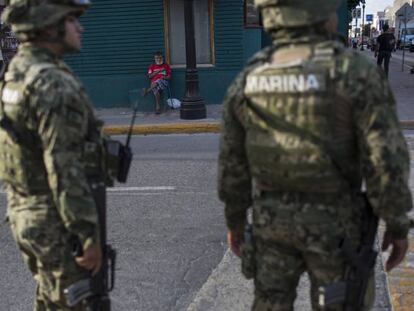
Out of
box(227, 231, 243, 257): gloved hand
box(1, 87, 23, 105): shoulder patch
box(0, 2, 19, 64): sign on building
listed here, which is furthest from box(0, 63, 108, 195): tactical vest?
box(0, 2, 19, 64): sign on building

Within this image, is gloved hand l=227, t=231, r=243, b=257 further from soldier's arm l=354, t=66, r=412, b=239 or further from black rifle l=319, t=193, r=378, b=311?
soldier's arm l=354, t=66, r=412, b=239

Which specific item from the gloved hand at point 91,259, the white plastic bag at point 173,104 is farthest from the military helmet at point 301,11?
the white plastic bag at point 173,104

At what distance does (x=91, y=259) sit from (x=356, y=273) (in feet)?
3.59

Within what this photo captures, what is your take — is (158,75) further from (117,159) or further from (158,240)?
(117,159)

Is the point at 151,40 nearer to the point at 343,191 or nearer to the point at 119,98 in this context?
the point at 119,98

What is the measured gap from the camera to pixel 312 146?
2.04m

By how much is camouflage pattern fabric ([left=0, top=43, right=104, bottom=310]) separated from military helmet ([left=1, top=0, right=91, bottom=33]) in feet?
0.32

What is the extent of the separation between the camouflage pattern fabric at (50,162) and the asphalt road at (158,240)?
140 cm

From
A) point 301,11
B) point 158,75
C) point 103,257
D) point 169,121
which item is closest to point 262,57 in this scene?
point 301,11

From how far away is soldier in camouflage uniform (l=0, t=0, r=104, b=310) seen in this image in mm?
2154

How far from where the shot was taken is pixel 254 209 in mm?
2289

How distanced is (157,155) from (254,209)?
610 centimetres

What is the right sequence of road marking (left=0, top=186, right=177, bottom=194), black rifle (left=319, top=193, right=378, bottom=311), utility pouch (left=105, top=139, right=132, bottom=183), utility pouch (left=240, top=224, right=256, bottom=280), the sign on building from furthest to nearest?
the sign on building → road marking (left=0, top=186, right=177, bottom=194) → utility pouch (left=105, top=139, right=132, bottom=183) → utility pouch (left=240, top=224, right=256, bottom=280) → black rifle (left=319, top=193, right=378, bottom=311)

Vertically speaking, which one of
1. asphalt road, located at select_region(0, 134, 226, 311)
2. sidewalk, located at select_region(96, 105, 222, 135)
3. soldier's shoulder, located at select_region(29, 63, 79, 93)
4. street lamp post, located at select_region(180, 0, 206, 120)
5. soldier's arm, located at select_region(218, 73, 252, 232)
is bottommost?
sidewalk, located at select_region(96, 105, 222, 135)
